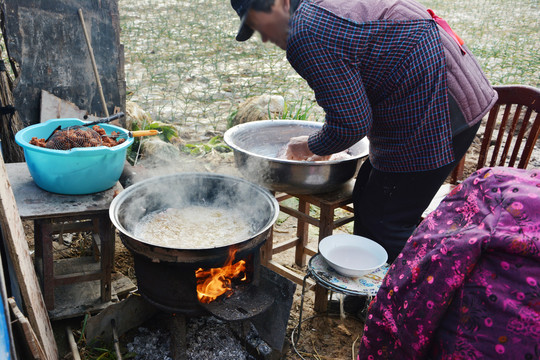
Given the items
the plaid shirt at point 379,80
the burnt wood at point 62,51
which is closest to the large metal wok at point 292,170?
the plaid shirt at point 379,80

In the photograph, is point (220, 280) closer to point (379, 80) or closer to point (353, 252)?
point (353, 252)

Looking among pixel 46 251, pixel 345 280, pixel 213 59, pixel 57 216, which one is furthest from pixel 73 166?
pixel 213 59

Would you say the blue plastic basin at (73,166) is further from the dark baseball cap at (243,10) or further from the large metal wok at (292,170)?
the dark baseball cap at (243,10)

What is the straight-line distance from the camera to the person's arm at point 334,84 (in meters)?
2.24

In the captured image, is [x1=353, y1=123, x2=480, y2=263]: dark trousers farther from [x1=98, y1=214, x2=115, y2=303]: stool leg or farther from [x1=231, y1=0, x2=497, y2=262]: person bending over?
[x1=98, y1=214, x2=115, y2=303]: stool leg

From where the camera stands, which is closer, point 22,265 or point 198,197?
point 22,265

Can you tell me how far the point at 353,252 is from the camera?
2.89 m

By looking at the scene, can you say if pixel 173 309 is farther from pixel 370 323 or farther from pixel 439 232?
pixel 439 232

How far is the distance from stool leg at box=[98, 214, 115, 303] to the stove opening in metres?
0.74

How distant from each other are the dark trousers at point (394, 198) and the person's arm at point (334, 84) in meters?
0.54

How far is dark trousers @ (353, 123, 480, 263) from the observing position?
9.08 ft

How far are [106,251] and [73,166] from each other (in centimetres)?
63

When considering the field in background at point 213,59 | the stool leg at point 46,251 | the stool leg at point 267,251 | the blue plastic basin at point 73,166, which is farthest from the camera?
A: the field in background at point 213,59

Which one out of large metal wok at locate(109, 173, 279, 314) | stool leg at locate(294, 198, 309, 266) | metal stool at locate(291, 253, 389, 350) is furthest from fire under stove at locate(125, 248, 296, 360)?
stool leg at locate(294, 198, 309, 266)
